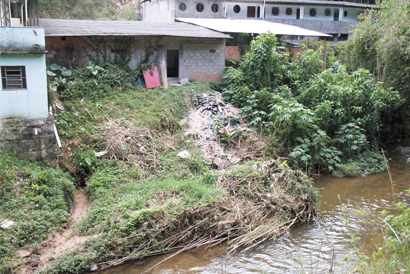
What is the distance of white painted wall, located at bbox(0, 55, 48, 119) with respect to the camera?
8953mm

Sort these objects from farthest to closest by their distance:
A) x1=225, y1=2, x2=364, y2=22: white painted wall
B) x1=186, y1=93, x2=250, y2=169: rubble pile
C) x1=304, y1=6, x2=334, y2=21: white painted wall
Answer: x1=304, y1=6, x2=334, y2=21: white painted wall < x1=225, y1=2, x2=364, y2=22: white painted wall < x1=186, y1=93, x2=250, y2=169: rubble pile

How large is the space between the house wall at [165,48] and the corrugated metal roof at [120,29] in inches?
13.1

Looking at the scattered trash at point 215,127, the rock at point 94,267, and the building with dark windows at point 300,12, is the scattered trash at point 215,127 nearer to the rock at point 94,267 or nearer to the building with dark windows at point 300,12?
the rock at point 94,267

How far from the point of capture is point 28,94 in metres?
9.18

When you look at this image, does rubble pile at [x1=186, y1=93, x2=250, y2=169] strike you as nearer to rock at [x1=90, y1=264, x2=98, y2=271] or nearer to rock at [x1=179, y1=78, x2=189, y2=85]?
rock at [x1=179, y1=78, x2=189, y2=85]

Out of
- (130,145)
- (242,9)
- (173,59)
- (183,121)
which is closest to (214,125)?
(183,121)

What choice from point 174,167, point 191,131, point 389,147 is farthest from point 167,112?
point 389,147

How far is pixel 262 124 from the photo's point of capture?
1375 cm

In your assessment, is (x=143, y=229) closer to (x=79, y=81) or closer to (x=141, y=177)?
(x=141, y=177)

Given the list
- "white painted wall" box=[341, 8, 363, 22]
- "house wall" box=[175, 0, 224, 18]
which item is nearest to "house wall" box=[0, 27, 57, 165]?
"house wall" box=[175, 0, 224, 18]

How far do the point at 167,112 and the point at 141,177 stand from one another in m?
3.50

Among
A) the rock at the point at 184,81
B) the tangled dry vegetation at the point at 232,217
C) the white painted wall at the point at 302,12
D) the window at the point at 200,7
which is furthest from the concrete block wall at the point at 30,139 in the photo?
the white painted wall at the point at 302,12

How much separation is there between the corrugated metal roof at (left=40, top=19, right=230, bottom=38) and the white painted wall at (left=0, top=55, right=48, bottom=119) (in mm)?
3944

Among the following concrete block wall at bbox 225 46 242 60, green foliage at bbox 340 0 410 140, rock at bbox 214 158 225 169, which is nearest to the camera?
rock at bbox 214 158 225 169
